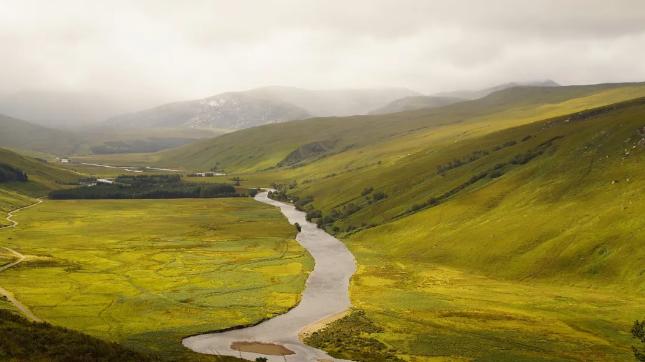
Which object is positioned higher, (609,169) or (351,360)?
(609,169)

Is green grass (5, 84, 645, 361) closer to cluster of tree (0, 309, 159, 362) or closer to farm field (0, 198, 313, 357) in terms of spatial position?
farm field (0, 198, 313, 357)

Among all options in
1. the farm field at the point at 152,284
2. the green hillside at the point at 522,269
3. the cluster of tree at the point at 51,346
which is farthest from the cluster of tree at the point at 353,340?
the cluster of tree at the point at 51,346

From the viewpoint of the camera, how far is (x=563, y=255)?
131m

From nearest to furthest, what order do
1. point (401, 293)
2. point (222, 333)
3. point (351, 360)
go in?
point (351, 360), point (222, 333), point (401, 293)

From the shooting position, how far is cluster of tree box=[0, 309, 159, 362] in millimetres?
51312

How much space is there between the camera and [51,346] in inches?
2180

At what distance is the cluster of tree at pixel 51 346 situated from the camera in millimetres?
51312

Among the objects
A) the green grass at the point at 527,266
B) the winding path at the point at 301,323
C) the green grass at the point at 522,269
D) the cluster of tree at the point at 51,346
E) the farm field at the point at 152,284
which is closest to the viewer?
the cluster of tree at the point at 51,346

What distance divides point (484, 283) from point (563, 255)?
20809 mm

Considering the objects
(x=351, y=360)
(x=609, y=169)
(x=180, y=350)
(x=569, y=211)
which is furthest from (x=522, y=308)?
(x=609, y=169)

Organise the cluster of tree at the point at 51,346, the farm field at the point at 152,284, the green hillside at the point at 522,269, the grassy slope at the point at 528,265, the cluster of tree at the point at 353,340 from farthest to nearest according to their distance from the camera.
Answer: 1. the farm field at the point at 152,284
2. the grassy slope at the point at 528,265
3. the green hillside at the point at 522,269
4. the cluster of tree at the point at 353,340
5. the cluster of tree at the point at 51,346

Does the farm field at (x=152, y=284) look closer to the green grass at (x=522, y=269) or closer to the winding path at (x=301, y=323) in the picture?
the winding path at (x=301, y=323)

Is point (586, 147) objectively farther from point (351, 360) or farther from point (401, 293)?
point (351, 360)

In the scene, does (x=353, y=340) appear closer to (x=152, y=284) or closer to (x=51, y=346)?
(x=51, y=346)
